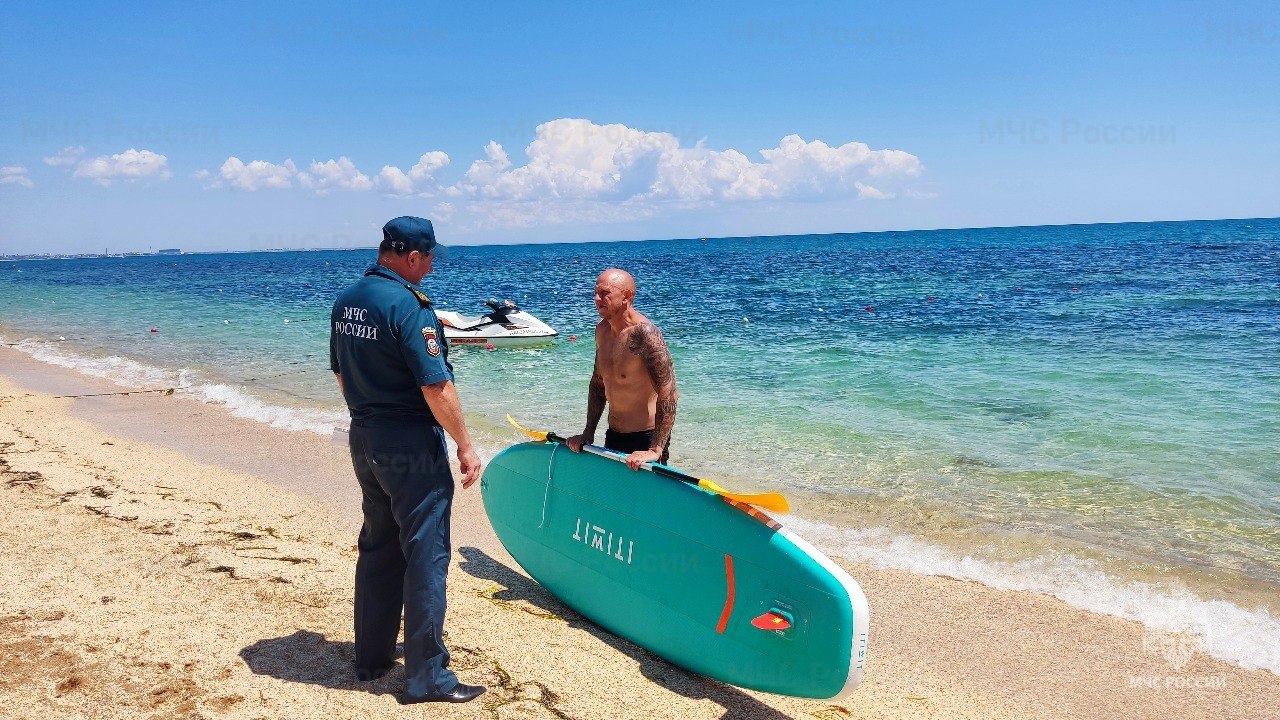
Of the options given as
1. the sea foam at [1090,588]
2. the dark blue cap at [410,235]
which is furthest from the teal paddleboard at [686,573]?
the sea foam at [1090,588]

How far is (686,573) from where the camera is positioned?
3799 mm

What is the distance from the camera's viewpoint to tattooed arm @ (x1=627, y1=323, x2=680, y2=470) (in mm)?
4141

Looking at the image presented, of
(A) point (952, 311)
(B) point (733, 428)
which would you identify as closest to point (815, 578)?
(B) point (733, 428)

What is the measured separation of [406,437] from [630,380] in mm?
1505

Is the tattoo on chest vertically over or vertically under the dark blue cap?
under

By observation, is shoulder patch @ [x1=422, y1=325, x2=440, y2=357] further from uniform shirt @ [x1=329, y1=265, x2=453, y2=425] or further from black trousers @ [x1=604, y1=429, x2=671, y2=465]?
black trousers @ [x1=604, y1=429, x2=671, y2=465]

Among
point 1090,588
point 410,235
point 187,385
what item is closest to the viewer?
point 410,235

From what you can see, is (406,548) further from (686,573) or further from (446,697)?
(686,573)

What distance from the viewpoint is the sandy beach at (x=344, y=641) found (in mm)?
3256

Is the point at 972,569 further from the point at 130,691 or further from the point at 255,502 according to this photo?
the point at 255,502

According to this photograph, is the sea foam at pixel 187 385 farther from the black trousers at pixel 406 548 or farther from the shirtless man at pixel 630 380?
the black trousers at pixel 406 548

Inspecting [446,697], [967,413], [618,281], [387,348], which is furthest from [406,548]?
[967,413]

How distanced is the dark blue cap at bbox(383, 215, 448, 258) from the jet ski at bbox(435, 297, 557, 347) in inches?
565

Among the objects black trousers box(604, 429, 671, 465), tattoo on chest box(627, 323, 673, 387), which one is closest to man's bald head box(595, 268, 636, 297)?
tattoo on chest box(627, 323, 673, 387)
